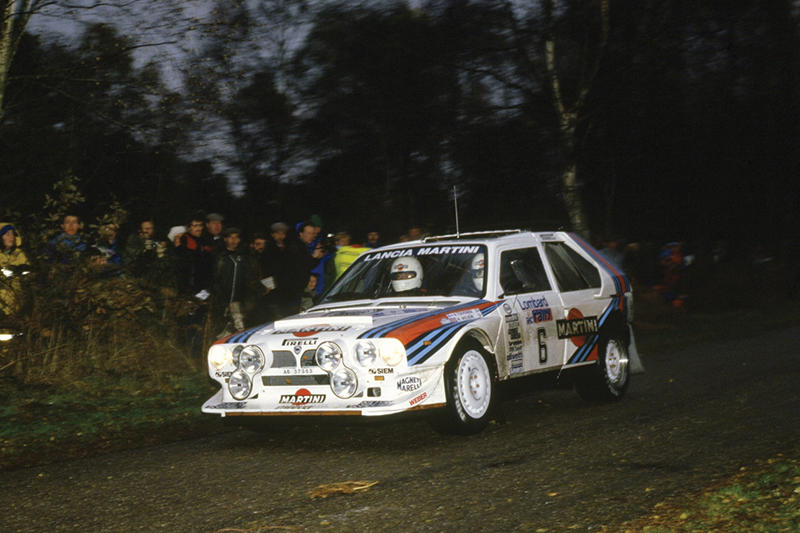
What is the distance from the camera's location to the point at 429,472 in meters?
6.48

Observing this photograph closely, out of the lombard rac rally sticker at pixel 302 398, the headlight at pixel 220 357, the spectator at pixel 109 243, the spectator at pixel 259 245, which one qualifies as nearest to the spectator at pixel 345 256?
the spectator at pixel 259 245

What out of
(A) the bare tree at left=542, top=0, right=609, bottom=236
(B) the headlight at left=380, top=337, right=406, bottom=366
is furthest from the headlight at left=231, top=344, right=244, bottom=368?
(A) the bare tree at left=542, top=0, right=609, bottom=236

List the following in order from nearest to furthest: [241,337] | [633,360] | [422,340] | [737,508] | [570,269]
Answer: [737,508], [422,340], [241,337], [570,269], [633,360]

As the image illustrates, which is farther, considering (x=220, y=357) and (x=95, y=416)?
(x=95, y=416)

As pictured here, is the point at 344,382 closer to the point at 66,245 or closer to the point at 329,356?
the point at 329,356

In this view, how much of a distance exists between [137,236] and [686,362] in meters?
7.33

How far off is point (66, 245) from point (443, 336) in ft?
17.1

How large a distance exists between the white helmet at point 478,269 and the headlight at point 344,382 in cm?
175

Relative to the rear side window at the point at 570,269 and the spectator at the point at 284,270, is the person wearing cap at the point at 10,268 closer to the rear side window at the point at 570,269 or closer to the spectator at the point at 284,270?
the spectator at the point at 284,270

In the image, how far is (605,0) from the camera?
16.5 meters

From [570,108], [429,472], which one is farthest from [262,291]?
[570,108]

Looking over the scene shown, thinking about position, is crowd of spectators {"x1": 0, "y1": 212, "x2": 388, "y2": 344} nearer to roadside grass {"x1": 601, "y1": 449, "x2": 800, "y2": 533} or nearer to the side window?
the side window

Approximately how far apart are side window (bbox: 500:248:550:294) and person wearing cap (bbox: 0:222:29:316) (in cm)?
510

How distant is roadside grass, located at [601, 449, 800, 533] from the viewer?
4773 mm
